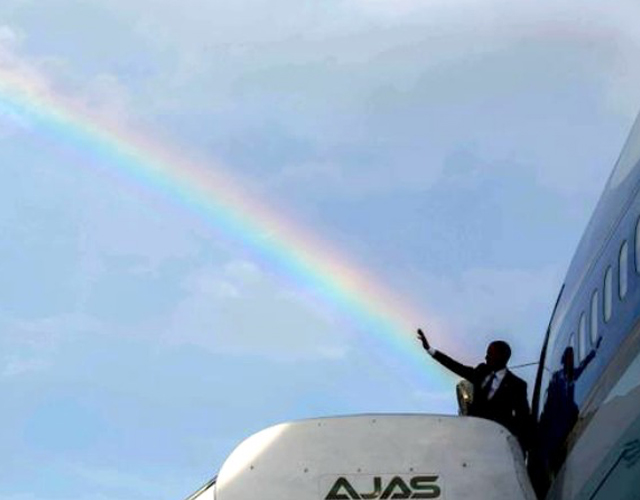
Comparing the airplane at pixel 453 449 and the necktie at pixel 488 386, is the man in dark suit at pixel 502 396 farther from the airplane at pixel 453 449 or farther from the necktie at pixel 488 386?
the airplane at pixel 453 449

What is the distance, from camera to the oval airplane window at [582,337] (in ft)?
25.2

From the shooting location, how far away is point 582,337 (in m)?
7.91

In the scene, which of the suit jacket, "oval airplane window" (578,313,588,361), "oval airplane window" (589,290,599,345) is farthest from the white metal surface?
the suit jacket

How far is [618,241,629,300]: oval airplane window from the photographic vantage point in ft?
21.8

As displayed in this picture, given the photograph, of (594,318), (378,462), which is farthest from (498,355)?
(378,462)

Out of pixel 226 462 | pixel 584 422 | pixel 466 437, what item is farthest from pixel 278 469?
pixel 584 422

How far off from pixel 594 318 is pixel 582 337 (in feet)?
1.21

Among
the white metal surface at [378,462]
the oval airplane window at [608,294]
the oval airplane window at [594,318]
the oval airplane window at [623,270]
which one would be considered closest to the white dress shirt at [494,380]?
the oval airplane window at [594,318]

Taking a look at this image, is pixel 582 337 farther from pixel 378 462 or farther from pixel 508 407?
pixel 378 462

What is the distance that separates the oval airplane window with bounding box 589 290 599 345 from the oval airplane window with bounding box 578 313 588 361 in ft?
0.43

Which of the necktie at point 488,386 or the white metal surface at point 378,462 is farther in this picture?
the necktie at point 488,386

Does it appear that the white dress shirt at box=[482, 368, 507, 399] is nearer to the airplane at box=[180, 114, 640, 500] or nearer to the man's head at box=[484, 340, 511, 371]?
the man's head at box=[484, 340, 511, 371]

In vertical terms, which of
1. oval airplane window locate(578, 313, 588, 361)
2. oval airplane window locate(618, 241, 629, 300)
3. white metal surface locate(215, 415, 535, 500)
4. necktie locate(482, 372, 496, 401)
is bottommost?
white metal surface locate(215, 415, 535, 500)

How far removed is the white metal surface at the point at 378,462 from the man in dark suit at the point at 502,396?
67.7 inches
